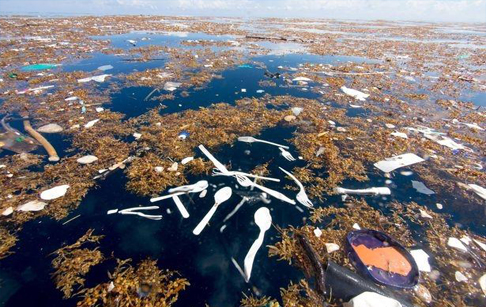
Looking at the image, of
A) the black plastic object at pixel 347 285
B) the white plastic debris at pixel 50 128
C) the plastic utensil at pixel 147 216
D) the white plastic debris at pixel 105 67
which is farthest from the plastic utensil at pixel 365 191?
the white plastic debris at pixel 105 67

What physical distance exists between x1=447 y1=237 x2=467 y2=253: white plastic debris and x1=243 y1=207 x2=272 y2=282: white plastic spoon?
107 inches

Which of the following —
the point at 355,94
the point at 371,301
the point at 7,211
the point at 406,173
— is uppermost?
the point at 355,94

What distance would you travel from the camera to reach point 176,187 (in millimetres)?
4273

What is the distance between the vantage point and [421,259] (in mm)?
3203

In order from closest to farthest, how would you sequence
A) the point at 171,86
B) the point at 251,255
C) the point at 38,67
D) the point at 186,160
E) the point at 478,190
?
the point at 251,255 < the point at 478,190 < the point at 186,160 < the point at 171,86 < the point at 38,67

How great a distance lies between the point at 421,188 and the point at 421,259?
6.16ft

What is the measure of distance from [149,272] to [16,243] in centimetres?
197

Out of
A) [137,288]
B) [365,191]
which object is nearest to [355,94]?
[365,191]

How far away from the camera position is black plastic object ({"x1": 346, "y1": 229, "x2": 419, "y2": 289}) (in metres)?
2.86

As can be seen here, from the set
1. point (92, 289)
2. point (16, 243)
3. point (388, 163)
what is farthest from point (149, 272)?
point (388, 163)

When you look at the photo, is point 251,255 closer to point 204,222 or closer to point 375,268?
point 204,222

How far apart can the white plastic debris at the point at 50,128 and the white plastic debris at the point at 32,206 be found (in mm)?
2839

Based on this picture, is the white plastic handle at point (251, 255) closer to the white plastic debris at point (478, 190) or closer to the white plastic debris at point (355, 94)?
the white plastic debris at point (478, 190)

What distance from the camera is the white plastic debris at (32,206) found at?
12.0ft
